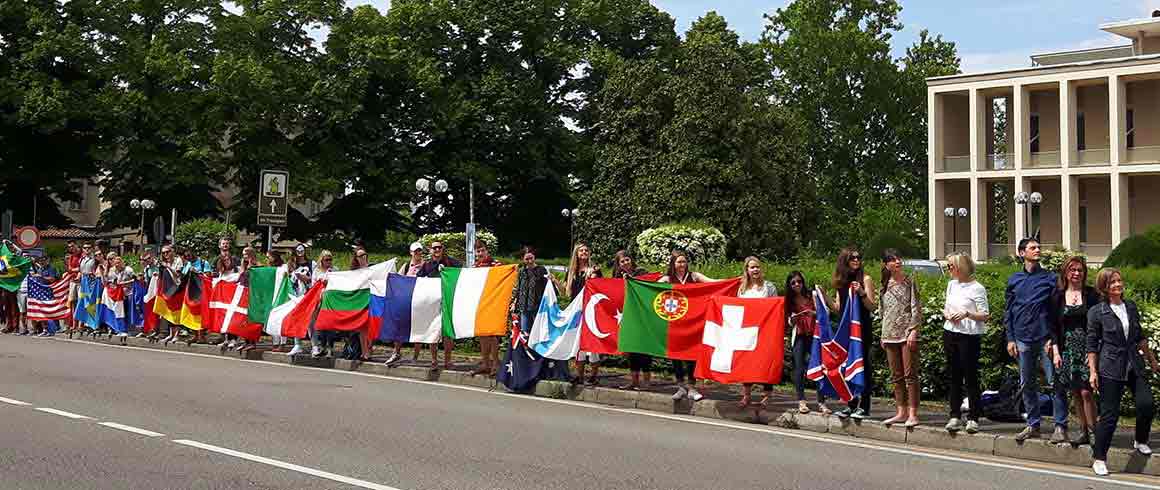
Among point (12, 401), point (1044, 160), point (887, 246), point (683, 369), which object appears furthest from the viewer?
point (1044, 160)

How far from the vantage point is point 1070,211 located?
58781mm

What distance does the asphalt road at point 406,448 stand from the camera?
929 centimetres

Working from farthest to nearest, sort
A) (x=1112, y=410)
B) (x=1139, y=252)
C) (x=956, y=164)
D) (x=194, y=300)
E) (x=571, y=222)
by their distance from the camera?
(x=956, y=164) → (x=571, y=222) → (x=1139, y=252) → (x=194, y=300) → (x=1112, y=410)

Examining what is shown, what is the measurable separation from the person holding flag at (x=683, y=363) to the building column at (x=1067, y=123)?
152 feet

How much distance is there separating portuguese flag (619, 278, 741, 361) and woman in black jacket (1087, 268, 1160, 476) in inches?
196

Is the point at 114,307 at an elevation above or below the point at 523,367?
above

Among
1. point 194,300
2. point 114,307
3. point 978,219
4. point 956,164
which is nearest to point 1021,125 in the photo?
point 956,164

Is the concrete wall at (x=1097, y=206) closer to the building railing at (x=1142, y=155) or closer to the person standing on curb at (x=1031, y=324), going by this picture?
the building railing at (x=1142, y=155)

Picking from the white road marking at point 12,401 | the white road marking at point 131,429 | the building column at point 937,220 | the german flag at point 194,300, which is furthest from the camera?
the building column at point 937,220

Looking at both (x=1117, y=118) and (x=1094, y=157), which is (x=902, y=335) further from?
(x=1094, y=157)

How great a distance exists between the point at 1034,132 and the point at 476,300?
50.1 m

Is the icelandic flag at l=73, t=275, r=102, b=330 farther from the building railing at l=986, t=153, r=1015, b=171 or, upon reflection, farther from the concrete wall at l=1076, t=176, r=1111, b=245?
the concrete wall at l=1076, t=176, r=1111, b=245

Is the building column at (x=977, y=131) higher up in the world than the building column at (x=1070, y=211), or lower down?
higher up

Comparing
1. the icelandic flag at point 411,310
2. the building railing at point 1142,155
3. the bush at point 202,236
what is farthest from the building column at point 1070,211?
the icelandic flag at point 411,310
